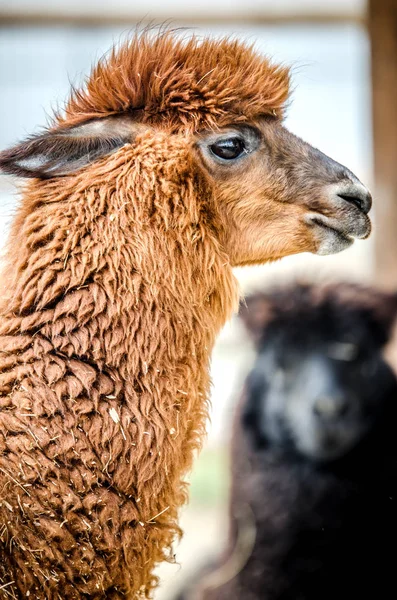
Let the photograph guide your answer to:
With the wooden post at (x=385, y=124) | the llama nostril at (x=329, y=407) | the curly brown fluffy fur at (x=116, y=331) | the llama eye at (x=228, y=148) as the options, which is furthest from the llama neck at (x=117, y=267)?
the wooden post at (x=385, y=124)

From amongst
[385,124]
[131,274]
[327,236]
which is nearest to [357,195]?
[327,236]

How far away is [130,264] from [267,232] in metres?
0.64

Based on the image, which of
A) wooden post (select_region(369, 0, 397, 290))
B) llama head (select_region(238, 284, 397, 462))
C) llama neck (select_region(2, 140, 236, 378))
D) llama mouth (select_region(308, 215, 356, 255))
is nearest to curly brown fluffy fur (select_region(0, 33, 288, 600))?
llama neck (select_region(2, 140, 236, 378))

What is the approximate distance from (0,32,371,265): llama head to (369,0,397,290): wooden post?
3.25 meters

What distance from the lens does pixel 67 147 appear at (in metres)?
2.61

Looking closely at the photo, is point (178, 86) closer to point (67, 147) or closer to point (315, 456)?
point (67, 147)

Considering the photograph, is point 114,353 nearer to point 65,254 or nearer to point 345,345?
point 65,254

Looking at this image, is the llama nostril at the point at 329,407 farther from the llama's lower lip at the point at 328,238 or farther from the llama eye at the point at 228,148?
the llama eye at the point at 228,148

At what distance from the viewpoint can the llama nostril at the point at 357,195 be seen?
2.92 meters

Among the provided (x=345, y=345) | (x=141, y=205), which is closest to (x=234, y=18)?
(x=345, y=345)

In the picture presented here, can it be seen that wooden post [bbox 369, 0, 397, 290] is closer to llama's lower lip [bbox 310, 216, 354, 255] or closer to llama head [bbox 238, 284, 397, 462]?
llama head [bbox 238, 284, 397, 462]

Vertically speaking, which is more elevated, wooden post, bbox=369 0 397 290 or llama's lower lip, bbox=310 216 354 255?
wooden post, bbox=369 0 397 290

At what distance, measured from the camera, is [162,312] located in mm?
2621

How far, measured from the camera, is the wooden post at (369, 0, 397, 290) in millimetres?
6043
